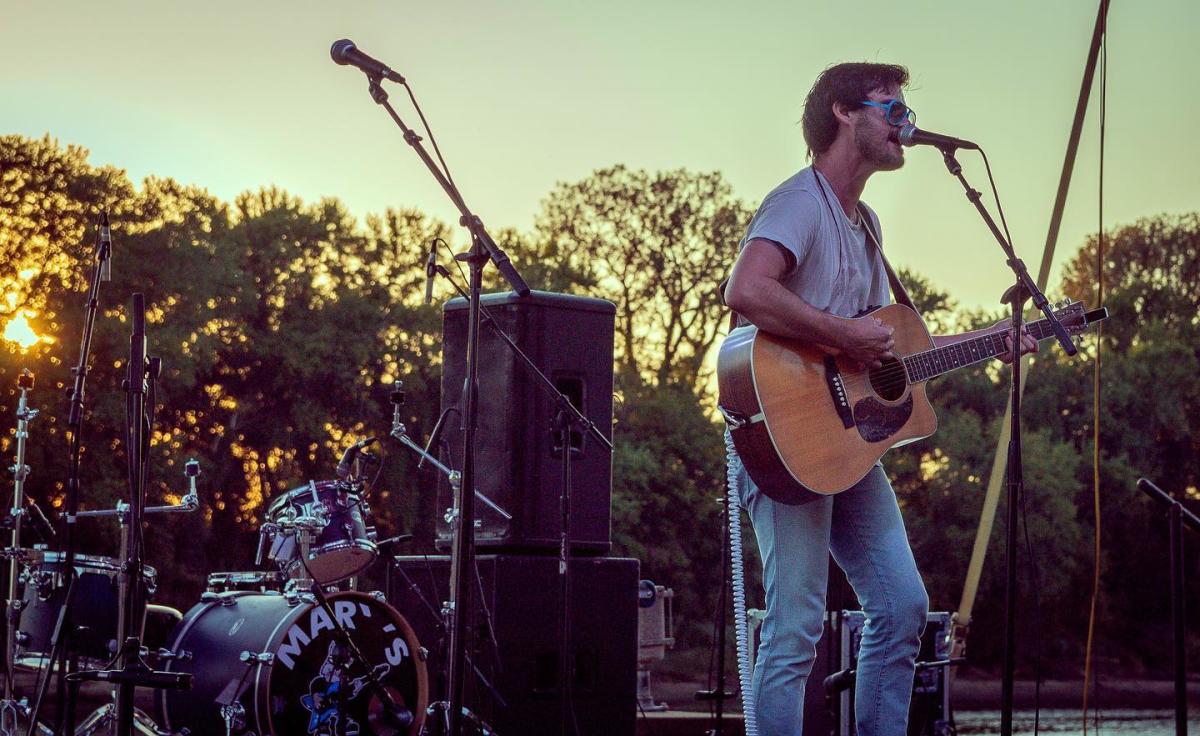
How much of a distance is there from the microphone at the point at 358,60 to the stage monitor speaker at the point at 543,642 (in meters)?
2.45

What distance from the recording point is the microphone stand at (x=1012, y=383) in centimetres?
376

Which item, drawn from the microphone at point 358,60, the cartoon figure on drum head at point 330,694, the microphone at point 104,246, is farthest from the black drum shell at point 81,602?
the microphone at point 358,60

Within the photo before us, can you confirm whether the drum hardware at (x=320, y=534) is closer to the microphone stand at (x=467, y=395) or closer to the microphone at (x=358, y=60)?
the microphone stand at (x=467, y=395)

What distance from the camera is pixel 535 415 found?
624cm

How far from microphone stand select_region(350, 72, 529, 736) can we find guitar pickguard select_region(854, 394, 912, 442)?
119cm

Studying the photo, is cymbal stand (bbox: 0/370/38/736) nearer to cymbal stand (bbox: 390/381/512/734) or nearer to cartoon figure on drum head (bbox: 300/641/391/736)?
cartoon figure on drum head (bbox: 300/641/391/736)

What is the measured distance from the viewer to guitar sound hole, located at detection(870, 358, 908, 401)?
3.78m

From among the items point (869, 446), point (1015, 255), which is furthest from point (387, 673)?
point (1015, 255)

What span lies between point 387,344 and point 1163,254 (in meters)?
21.8

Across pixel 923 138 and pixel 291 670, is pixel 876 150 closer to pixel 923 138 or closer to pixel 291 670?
pixel 923 138

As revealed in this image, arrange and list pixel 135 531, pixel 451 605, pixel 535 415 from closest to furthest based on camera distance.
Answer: pixel 135 531 < pixel 451 605 < pixel 535 415

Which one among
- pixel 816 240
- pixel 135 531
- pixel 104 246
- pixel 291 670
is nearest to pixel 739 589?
pixel 816 240

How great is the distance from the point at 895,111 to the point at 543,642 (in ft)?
10.5

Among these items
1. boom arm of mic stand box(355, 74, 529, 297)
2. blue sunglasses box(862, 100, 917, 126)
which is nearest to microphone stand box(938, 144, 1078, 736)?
blue sunglasses box(862, 100, 917, 126)
